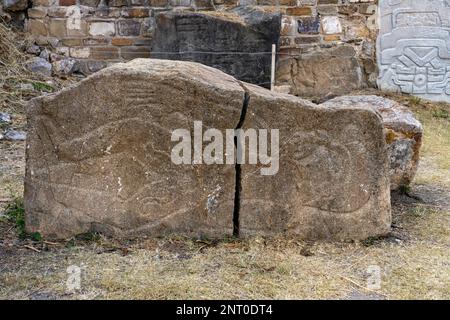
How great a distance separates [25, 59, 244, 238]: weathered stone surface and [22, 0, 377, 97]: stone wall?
460 centimetres

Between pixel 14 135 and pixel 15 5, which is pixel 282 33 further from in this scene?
pixel 14 135

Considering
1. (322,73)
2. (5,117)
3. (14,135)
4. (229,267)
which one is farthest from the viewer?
(322,73)

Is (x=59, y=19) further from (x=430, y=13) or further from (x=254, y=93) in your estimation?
(x=254, y=93)

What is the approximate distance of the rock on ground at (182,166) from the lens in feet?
10.2

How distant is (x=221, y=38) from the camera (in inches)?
283

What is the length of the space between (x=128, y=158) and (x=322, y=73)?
16.7ft

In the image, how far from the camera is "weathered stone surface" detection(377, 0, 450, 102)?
7.70 meters

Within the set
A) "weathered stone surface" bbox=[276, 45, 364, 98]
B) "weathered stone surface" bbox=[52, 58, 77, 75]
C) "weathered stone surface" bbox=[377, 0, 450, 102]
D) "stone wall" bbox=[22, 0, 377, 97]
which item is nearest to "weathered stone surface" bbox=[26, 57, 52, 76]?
"weathered stone surface" bbox=[52, 58, 77, 75]

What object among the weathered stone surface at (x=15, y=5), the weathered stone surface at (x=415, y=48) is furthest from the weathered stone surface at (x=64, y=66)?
the weathered stone surface at (x=415, y=48)

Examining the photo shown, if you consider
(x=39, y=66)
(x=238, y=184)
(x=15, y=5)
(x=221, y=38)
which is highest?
(x=15, y=5)

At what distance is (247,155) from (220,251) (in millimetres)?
521

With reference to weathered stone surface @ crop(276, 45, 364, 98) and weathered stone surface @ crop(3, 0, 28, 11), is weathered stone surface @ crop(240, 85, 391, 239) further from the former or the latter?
weathered stone surface @ crop(3, 0, 28, 11)

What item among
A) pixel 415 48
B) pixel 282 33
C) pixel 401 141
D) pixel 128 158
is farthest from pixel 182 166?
pixel 415 48

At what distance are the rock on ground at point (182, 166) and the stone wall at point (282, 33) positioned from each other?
175 inches
